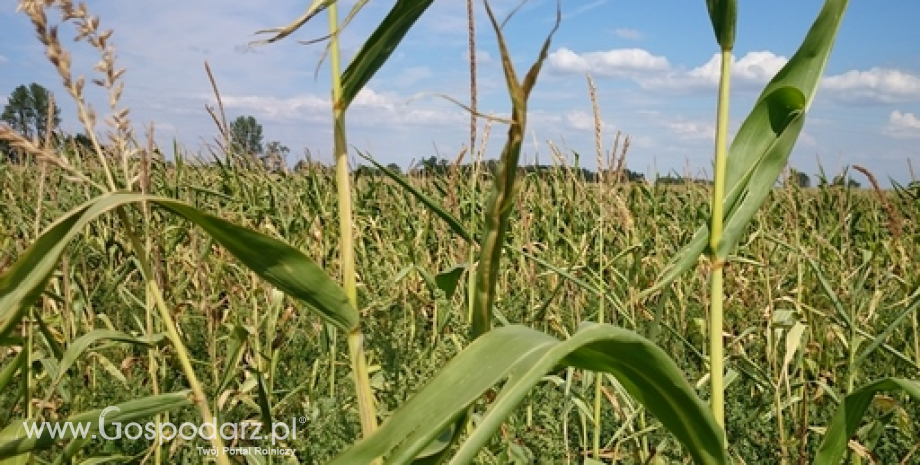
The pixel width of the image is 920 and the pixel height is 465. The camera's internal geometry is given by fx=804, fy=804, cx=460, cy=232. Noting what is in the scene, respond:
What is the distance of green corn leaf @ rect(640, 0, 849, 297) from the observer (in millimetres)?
842

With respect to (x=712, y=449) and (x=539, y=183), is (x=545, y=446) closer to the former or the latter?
(x=712, y=449)

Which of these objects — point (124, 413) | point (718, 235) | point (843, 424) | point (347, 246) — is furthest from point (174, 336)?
point (843, 424)

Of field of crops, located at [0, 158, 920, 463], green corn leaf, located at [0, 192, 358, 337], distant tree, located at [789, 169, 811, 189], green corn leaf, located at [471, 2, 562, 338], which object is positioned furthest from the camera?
distant tree, located at [789, 169, 811, 189]

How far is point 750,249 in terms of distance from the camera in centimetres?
346

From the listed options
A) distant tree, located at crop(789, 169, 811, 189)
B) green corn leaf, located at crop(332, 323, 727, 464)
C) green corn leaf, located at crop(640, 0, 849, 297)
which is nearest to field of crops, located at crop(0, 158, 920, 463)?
green corn leaf, located at crop(640, 0, 849, 297)

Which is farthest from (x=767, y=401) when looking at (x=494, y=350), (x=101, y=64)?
(x=101, y=64)

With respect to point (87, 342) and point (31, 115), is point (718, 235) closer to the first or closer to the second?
point (87, 342)

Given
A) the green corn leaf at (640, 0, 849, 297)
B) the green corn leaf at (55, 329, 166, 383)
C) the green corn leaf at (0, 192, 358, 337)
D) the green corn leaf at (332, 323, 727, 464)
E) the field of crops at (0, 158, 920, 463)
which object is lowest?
the field of crops at (0, 158, 920, 463)

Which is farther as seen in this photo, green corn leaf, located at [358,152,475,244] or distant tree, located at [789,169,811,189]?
distant tree, located at [789,169,811,189]

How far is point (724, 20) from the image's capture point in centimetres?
78

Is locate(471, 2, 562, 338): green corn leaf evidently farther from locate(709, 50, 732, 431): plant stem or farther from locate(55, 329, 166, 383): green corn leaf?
locate(55, 329, 166, 383): green corn leaf

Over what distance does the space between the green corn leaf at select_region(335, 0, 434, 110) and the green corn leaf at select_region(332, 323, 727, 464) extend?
267mm

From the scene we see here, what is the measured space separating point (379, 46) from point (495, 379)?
33cm

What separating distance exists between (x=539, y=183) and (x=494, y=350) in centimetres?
456
